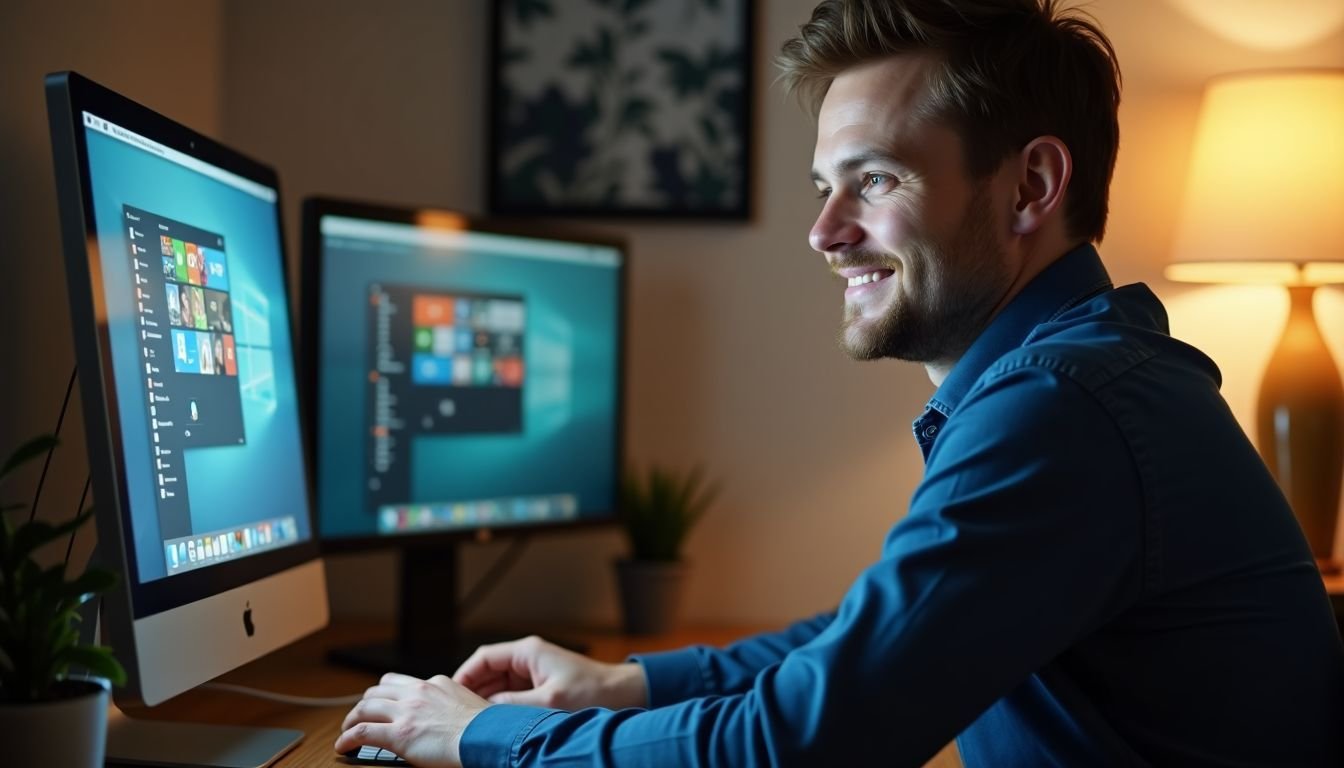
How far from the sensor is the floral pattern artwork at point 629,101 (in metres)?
2.18

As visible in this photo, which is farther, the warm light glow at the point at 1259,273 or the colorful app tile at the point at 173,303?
the warm light glow at the point at 1259,273

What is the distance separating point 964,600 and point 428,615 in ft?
3.75

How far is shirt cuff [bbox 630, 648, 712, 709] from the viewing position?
1476mm

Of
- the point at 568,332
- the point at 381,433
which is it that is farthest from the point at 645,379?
the point at 381,433

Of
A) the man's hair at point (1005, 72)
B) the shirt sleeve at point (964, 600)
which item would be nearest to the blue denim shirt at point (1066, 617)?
the shirt sleeve at point (964, 600)

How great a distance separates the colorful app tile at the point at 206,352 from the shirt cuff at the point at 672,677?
557mm

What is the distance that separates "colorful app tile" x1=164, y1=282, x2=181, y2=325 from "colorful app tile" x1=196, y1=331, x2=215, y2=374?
0.04 m

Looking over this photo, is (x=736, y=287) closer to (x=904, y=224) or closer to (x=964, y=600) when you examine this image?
(x=904, y=224)

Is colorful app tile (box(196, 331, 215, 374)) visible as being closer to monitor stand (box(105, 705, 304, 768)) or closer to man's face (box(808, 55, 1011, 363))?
monitor stand (box(105, 705, 304, 768))

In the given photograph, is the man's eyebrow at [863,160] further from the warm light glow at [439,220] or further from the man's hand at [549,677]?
the warm light glow at [439,220]

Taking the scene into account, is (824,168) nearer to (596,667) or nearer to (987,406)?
(987,406)

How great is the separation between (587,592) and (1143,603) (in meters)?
1.31

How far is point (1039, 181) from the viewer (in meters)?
1.33

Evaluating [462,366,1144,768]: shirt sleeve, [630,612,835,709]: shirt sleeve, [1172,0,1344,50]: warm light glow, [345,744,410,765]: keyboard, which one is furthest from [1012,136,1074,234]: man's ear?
[1172,0,1344,50]: warm light glow
